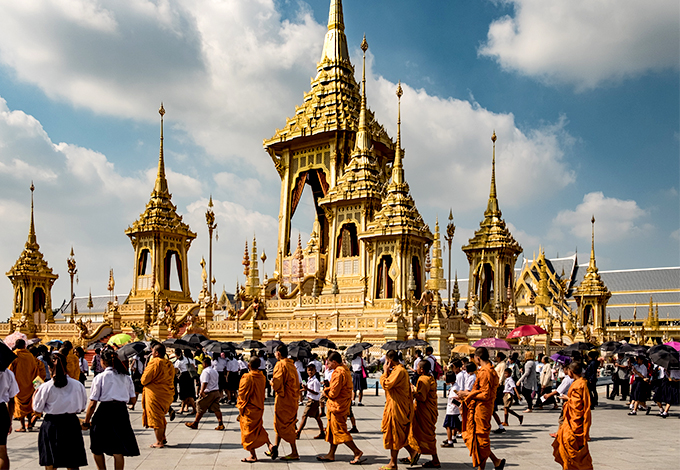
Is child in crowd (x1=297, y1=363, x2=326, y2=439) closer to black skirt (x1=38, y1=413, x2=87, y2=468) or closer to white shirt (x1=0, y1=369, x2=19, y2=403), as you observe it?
black skirt (x1=38, y1=413, x2=87, y2=468)

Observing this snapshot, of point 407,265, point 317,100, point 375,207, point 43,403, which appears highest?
point 317,100

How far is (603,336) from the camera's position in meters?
47.3

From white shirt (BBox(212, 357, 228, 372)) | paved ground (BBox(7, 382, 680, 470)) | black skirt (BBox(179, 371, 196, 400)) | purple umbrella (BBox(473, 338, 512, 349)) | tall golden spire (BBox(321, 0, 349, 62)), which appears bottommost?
paved ground (BBox(7, 382, 680, 470))

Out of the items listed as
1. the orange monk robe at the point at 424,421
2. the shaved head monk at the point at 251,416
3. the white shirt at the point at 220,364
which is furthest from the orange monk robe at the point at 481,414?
the white shirt at the point at 220,364

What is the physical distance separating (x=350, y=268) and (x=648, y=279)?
3699cm

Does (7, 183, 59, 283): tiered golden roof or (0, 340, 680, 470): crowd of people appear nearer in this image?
(0, 340, 680, 470): crowd of people

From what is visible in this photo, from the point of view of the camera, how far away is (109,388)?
900 cm

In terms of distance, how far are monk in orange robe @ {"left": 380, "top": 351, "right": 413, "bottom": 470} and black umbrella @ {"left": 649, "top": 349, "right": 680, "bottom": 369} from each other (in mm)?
10166

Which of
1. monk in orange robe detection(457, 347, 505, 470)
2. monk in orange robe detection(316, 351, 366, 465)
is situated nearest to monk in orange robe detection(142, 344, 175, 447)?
monk in orange robe detection(316, 351, 366, 465)

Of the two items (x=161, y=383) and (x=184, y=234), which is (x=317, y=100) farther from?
(x=161, y=383)

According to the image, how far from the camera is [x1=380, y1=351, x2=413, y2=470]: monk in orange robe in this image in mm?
9664

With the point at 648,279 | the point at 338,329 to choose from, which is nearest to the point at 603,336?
the point at 648,279

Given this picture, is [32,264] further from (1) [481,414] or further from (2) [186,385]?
(1) [481,414]

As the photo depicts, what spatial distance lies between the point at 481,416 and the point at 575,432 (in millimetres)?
1374
